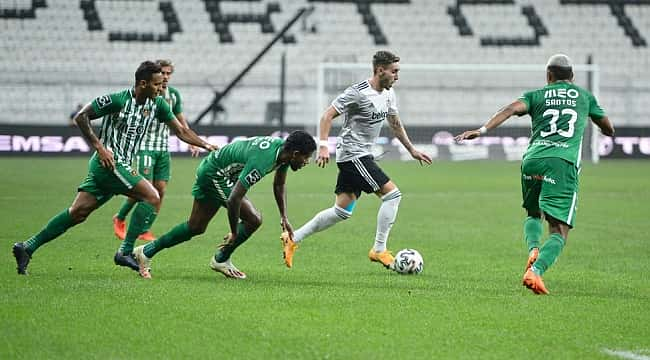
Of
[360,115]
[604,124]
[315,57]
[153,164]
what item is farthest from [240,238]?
[315,57]

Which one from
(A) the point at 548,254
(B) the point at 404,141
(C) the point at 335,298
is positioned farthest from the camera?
(B) the point at 404,141

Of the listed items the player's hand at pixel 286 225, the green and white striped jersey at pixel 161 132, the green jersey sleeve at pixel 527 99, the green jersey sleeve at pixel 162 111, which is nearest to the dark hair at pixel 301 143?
the player's hand at pixel 286 225

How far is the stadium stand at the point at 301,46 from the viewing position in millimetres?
35938

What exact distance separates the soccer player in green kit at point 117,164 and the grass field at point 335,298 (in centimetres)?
31

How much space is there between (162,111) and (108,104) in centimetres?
65

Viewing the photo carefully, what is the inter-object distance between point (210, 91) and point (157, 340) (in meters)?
29.8

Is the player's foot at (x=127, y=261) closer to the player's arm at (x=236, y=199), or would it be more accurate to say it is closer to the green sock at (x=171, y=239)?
the green sock at (x=171, y=239)

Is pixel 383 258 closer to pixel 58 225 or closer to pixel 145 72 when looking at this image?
pixel 145 72

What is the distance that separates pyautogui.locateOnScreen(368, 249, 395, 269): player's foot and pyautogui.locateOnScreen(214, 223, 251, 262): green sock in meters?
1.60

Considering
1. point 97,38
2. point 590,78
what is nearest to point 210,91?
point 97,38

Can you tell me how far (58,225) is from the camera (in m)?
9.95

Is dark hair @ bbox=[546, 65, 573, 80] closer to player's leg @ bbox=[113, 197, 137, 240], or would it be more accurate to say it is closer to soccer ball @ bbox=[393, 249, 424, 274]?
soccer ball @ bbox=[393, 249, 424, 274]

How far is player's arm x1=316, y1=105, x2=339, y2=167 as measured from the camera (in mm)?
10377

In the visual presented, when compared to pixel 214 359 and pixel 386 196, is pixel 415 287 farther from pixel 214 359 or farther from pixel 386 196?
pixel 214 359
